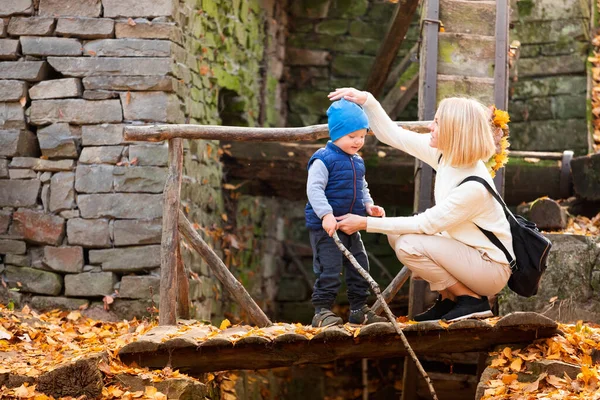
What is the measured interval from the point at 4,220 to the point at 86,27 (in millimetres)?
1592

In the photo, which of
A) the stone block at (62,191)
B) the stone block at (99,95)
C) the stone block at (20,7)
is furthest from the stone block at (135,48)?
the stone block at (62,191)

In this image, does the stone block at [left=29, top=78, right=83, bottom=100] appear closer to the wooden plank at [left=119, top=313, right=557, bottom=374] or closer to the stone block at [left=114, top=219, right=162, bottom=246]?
the stone block at [left=114, top=219, right=162, bottom=246]

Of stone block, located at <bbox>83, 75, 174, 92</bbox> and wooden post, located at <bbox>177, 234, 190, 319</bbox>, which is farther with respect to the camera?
stone block, located at <bbox>83, 75, 174, 92</bbox>

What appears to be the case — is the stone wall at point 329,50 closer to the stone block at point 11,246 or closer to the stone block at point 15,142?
the stone block at point 15,142

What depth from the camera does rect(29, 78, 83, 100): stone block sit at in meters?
6.74

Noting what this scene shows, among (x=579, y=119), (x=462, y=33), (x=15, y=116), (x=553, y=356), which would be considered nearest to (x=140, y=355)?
(x=553, y=356)

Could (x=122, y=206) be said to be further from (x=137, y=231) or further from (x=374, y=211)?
(x=374, y=211)

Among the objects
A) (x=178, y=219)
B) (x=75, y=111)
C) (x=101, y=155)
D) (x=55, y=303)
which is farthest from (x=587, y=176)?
(x=55, y=303)

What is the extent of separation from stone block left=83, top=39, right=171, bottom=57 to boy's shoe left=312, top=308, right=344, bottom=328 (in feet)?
9.02

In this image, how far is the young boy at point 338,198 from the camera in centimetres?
476

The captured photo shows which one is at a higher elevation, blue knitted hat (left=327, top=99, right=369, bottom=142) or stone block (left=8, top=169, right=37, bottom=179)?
blue knitted hat (left=327, top=99, right=369, bottom=142)

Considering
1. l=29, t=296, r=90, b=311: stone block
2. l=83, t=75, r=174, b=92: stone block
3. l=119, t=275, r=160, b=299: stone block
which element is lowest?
l=29, t=296, r=90, b=311: stone block

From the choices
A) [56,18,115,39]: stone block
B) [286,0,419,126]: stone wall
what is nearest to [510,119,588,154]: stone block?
[286,0,419,126]: stone wall

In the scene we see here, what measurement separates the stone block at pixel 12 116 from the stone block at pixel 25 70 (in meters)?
0.22
